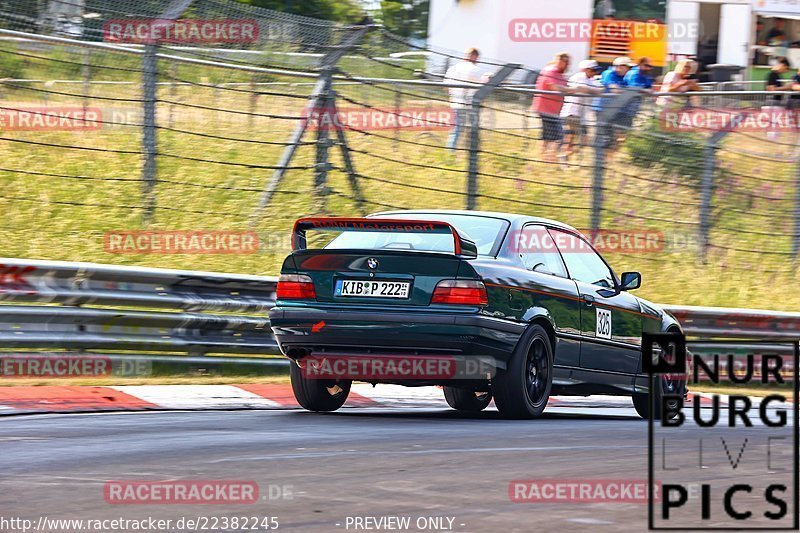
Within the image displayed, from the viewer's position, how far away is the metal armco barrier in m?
10.4

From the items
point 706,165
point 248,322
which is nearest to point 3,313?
point 248,322

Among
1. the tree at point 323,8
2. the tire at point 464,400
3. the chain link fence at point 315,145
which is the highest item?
the tree at point 323,8

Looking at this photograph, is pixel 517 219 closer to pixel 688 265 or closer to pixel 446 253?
pixel 446 253

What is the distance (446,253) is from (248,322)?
130 inches

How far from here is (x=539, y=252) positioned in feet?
31.2

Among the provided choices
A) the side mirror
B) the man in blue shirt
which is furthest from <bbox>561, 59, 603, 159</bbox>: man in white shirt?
the side mirror

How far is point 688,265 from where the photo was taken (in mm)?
17250

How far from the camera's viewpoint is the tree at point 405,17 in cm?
3566

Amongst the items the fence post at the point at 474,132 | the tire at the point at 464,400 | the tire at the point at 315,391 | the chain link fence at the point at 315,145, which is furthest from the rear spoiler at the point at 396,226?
the fence post at the point at 474,132

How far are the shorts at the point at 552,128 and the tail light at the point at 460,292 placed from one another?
6898 mm

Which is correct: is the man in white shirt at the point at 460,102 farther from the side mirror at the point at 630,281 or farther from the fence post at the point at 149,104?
the side mirror at the point at 630,281

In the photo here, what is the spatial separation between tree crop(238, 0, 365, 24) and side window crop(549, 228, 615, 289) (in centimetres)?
2406

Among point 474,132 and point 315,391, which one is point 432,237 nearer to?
point 315,391

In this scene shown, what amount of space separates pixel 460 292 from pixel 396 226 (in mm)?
571
